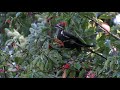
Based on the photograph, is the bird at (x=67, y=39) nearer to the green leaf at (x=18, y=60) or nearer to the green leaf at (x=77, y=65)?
the green leaf at (x=77, y=65)

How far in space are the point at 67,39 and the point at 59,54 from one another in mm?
232

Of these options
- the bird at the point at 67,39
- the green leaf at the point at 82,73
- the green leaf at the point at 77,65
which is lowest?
the green leaf at the point at 82,73

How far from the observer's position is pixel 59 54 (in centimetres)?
206

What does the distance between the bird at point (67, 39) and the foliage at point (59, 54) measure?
0.03m

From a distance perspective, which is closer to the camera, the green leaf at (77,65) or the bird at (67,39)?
the green leaf at (77,65)

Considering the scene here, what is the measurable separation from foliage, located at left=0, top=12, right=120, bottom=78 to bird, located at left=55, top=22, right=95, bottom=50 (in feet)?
0.09

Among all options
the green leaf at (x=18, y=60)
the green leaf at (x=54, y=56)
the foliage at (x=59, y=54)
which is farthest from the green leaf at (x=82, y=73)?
the green leaf at (x=18, y=60)

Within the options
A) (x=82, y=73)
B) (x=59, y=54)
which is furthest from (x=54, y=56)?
(x=82, y=73)

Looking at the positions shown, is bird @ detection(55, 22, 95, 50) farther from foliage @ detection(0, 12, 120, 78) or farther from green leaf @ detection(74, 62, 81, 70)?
green leaf @ detection(74, 62, 81, 70)

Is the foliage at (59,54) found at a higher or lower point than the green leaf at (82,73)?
higher

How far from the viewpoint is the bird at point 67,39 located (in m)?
2.17

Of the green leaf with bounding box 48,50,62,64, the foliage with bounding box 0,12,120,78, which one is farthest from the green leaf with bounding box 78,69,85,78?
the green leaf with bounding box 48,50,62,64

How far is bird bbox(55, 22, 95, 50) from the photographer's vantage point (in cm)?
217

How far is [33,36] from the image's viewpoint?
6.95 ft
